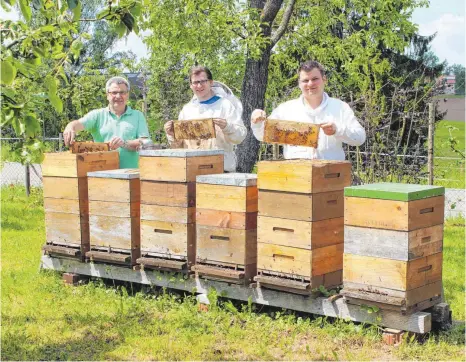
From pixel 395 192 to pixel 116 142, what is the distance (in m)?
2.90

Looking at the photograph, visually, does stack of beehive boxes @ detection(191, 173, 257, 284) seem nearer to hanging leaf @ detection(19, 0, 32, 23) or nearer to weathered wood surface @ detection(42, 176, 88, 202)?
weathered wood surface @ detection(42, 176, 88, 202)

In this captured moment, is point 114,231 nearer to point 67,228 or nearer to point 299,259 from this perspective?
point 67,228

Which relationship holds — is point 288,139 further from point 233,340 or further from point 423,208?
point 233,340

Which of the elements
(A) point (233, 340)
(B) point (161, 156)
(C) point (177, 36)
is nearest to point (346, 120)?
(B) point (161, 156)

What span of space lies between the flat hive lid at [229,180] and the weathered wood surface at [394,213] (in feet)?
2.70

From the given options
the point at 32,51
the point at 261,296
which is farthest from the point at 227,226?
the point at 32,51

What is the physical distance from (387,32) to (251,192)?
24.4 feet

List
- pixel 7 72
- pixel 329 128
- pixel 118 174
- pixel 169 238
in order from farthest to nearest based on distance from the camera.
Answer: pixel 118 174 → pixel 169 238 → pixel 329 128 → pixel 7 72

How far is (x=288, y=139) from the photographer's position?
5.23m

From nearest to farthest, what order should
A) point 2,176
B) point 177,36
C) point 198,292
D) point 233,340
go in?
point 233,340, point 198,292, point 177,36, point 2,176

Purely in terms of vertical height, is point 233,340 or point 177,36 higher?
point 177,36

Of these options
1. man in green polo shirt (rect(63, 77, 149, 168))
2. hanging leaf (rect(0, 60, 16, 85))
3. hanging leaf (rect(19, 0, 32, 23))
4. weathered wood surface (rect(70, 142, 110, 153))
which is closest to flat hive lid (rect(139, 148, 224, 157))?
man in green polo shirt (rect(63, 77, 149, 168))

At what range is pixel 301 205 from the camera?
4.91 m

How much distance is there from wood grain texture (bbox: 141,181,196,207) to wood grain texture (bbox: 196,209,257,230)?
7.8 inches
